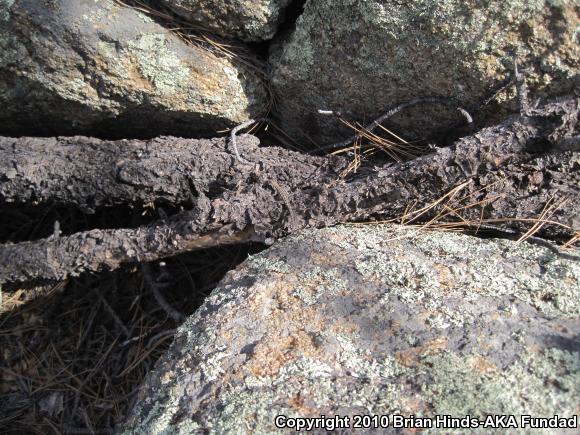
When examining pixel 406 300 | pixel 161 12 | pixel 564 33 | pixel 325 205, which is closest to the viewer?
pixel 406 300

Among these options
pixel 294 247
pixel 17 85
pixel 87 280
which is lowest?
pixel 87 280

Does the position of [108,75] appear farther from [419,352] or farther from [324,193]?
[419,352]

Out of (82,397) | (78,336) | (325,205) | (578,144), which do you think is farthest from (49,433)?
(578,144)

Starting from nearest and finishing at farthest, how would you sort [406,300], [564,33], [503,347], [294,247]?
[503,347] → [406,300] → [564,33] → [294,247]

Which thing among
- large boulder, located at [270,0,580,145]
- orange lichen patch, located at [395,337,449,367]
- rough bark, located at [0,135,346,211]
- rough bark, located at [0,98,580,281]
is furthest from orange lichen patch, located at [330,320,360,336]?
large boulder, located at [270,0,580,145]

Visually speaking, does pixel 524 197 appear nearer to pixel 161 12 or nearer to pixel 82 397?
pixel 161 12

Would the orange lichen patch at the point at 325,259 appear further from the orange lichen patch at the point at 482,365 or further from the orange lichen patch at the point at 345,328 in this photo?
the orange lichen patch at the point at 482,365
